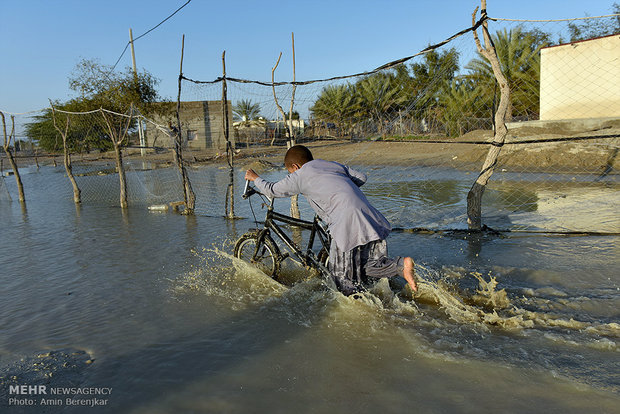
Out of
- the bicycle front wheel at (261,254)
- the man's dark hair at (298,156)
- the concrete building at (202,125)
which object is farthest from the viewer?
the concrete building at (202,125)

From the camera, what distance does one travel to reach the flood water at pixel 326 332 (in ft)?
9.66

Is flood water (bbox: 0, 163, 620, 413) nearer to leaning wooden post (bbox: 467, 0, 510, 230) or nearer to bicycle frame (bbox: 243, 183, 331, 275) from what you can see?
bicycle frame (bbox: 243, 183, 331, 275)

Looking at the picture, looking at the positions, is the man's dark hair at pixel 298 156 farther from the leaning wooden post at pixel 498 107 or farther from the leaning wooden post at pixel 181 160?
the leaning wooden post at pixel 181 160

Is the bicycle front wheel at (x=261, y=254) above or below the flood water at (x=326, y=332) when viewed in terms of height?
above

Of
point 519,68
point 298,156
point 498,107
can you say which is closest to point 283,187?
point 298,156

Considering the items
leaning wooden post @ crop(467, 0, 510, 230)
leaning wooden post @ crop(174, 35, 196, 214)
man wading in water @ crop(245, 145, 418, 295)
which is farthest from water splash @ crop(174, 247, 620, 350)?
leaning wooden post @ crop(174, 35, 196, 214)

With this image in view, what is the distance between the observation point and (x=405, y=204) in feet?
34.8

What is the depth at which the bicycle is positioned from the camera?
196 inches

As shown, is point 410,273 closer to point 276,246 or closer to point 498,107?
point 276,246

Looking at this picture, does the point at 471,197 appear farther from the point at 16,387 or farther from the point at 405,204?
the point at 16,387

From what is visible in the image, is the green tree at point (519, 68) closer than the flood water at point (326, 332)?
No

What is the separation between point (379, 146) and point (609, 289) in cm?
2024

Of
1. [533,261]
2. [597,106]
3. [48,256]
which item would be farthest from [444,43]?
[597,106]

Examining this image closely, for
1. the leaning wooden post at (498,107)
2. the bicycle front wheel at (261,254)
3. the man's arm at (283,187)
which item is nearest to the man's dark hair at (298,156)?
the man's arm at (283,187)
